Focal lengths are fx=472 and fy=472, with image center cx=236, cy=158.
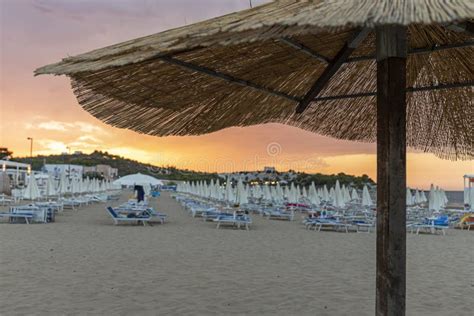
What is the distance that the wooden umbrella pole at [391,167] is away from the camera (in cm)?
267

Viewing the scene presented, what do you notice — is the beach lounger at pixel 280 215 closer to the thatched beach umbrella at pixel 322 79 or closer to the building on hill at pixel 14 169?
the thatched beach umbrella at pixel 322 79

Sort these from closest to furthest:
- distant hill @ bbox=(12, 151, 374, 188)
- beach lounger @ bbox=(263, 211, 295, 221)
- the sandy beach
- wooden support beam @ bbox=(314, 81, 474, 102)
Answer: wooden support beam @ bbox=(314, 81, 474, 102)
the sandy beach
beach lounger @ bbox=(263, 211, 295, 221)
distant hill @ bbox=(12, 151, 374, 188)

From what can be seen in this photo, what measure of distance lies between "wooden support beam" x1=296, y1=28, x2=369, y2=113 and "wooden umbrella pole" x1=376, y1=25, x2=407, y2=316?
0.38 meters

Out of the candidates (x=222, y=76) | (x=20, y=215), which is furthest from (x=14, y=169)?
(x=222, y=76)

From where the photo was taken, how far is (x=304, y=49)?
3398 mm

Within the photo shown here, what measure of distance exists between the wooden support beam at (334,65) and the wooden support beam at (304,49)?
0.09m

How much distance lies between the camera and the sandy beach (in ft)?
17.4

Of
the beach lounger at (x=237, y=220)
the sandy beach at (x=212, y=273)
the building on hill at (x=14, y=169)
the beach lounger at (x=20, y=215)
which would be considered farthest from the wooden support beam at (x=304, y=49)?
the building on hill at (x=14, y=169)

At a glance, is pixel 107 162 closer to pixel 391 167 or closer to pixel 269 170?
pixel 269 170

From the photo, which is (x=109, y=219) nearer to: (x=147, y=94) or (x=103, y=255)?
(x=103, y=255)

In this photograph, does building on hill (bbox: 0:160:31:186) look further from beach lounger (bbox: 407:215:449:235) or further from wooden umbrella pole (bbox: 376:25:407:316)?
wooden umbrella pole (bbox: 376:25:407:316)

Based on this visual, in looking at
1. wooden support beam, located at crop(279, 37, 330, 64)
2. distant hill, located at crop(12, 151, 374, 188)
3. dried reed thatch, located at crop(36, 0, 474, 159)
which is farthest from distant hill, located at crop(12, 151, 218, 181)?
wooden support beam, located at crop(279, 37, 330, 64)

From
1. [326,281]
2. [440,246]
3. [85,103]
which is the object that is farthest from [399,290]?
[440,246]

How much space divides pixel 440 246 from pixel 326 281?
584cm
